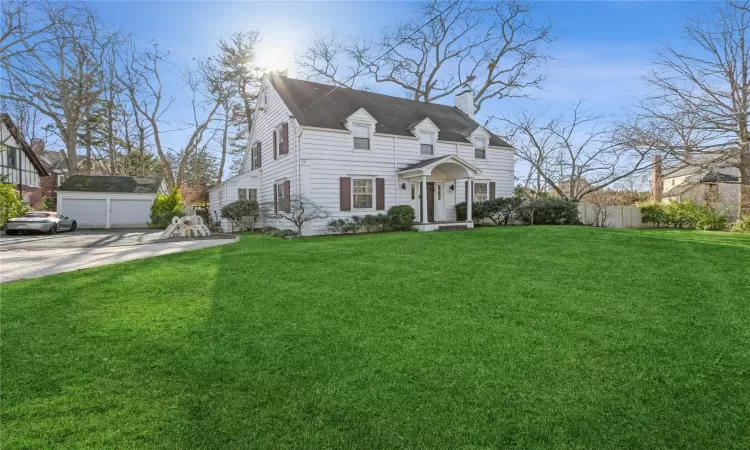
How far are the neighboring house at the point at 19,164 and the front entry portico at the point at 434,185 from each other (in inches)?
857

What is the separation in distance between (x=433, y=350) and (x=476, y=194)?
A: 615 inches

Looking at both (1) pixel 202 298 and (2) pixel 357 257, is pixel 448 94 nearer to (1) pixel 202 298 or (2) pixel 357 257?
(2) pixel 357 257

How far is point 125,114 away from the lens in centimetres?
2823

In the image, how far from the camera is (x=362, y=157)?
1520 centimetres

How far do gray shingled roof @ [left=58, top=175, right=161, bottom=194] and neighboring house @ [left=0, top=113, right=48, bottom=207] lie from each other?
2656 mm

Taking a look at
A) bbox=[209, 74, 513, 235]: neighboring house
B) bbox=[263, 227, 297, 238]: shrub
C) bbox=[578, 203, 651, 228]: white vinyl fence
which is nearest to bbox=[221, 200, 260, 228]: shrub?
bbox=[209, 74, 513, 235]: neighboring house

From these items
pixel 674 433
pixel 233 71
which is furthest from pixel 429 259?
pixel 233 71

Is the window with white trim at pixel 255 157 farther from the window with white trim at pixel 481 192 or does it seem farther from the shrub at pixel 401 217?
the window with white trim at pixel 481 192

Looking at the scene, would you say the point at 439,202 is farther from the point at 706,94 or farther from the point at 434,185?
the point at 706,94

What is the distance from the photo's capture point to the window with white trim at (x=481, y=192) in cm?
1811

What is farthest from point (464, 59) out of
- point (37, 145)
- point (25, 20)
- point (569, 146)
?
point (37, 145)

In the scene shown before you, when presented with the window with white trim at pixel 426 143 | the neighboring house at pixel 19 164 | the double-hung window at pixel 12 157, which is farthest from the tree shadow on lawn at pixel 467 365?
the double-hung window at pixel 12 157

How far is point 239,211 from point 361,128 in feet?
20.6

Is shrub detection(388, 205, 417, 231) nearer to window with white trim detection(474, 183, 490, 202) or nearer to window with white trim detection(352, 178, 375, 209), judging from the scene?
window with white trim detection(352, 178, 375, 209)
